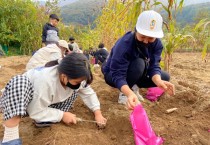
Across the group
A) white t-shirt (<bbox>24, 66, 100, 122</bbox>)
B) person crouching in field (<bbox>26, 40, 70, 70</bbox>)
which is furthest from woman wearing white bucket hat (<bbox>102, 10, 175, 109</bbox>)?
person crouching in field (<bbox>26, 40, 70, 70</bbox>)

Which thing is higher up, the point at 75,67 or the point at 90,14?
the point at 75,67

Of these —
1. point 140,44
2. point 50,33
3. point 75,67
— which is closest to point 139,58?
point 140,44

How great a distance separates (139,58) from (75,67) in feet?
2.28

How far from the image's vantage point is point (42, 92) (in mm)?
1601

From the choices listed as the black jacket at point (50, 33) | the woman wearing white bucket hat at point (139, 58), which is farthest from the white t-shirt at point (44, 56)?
the black jacket at point (50, 33)

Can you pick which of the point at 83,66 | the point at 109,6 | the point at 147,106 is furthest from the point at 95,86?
the point at 109,6

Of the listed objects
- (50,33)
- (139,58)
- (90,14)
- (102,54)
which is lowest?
(102,54)

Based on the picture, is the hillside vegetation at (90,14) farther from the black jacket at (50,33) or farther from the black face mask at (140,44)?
the black face mask at (140,44)

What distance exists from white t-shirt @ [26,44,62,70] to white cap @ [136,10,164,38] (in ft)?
4.38

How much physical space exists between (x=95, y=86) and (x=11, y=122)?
4.71 ft

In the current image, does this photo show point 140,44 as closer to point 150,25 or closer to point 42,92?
point 150,25

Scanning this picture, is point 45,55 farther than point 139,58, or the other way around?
point 45,55

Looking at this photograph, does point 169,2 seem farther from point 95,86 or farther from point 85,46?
point 85,46

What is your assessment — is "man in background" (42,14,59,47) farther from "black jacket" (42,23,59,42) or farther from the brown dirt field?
the brown dirt field
